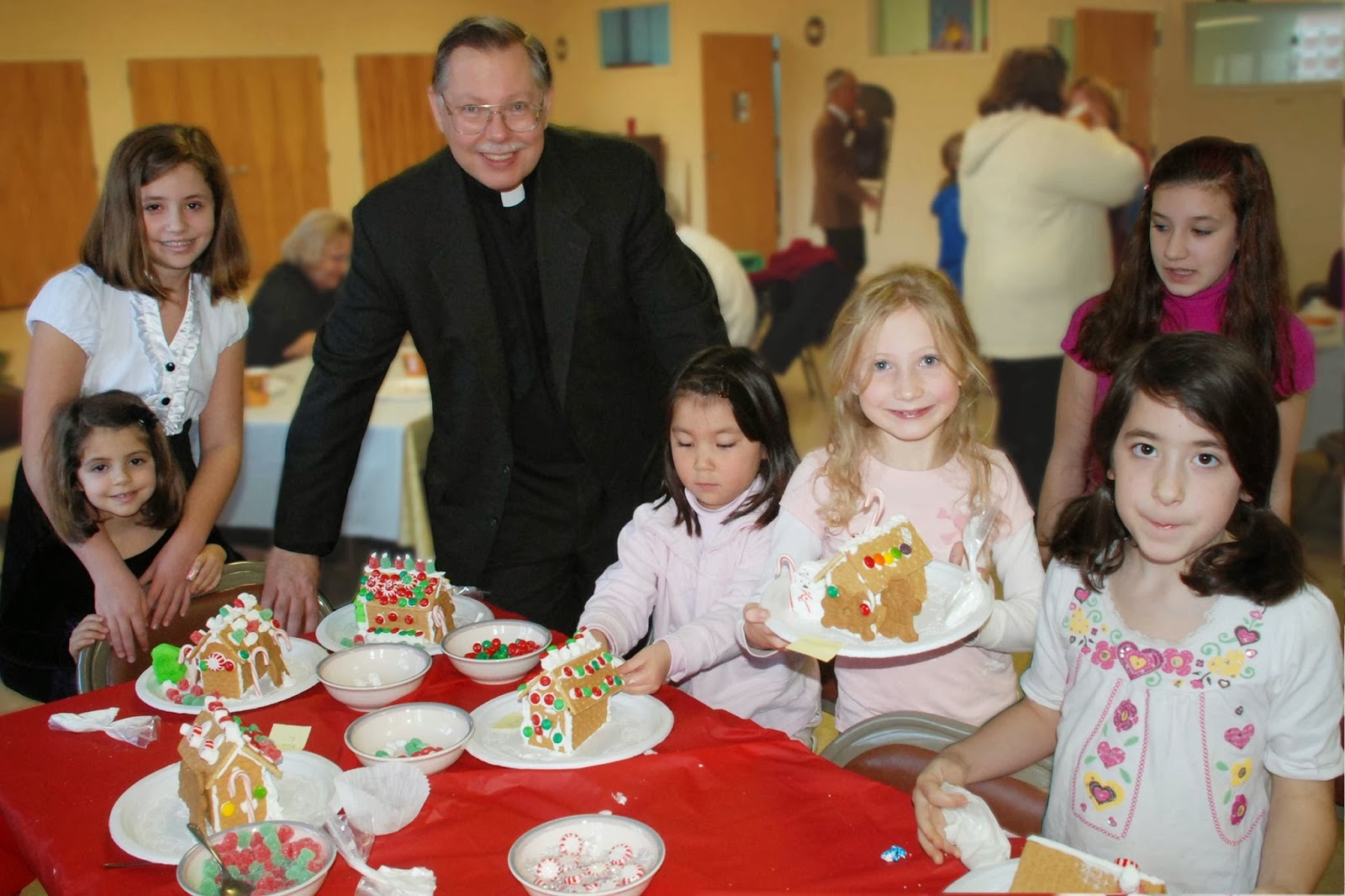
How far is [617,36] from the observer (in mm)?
9266

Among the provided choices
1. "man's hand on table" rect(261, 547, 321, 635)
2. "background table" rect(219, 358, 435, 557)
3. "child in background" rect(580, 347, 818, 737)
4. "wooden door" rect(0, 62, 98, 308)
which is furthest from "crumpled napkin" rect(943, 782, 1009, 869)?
"wooden door" rect(0, 62, 98, 308)

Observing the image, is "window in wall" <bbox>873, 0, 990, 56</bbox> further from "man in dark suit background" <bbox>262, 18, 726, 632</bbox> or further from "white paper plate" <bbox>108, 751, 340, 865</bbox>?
"white paper plate" <bbox>108, 751, 340, 865</bbox>

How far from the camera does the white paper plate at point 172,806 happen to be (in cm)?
150

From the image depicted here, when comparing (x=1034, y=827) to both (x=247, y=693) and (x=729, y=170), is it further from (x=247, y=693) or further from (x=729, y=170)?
(x=729, y=170)

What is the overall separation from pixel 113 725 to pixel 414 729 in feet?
1.54

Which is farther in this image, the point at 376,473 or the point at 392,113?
the point at 392,113

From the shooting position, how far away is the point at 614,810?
5.14ft

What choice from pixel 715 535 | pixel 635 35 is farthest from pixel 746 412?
pixel 635 35

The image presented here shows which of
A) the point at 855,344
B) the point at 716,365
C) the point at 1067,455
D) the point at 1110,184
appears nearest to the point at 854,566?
the point at 855,344

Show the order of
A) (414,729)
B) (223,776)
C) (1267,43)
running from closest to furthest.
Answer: (223,776) → (414,729) → (1267,43)

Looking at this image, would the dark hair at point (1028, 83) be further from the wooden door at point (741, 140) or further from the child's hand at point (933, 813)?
the wooden door at point (741, 140)

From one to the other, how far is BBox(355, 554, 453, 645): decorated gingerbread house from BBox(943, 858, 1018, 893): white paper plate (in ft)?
3.57

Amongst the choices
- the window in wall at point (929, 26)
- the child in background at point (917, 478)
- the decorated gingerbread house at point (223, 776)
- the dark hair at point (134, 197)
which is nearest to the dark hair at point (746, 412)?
the child in background at point (917, 478)

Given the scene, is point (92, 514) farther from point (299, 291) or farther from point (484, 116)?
point (299, 291)
